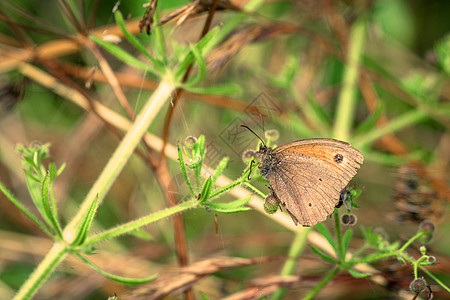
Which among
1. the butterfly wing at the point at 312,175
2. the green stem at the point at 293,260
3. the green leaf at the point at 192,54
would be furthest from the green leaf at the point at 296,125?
the butterfly wing at the point at 312,175

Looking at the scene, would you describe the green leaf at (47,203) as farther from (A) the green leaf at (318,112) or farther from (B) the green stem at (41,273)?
(A) the green leaf at (318,112)

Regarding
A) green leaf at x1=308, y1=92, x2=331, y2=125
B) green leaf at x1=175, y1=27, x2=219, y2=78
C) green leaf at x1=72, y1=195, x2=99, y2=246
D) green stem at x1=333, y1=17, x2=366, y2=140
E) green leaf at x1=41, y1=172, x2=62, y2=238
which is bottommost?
green leaf at x1=72, y1=195, x2=99, y2=246

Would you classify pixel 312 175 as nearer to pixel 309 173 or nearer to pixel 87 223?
pixel 309 173

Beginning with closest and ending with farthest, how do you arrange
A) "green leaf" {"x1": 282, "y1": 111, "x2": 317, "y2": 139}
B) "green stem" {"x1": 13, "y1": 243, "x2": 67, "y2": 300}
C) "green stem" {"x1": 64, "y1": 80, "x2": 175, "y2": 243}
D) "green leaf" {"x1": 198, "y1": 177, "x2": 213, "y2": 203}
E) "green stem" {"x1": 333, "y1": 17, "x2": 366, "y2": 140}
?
"green leaf" {"x1": 198, "y1": 177, "x2": 213, "y2": 203} → "green stem" {"x1": 13, "y1": 243, "x2": 67, "y2": 300} → "green stem" {"x1": 64, "y1": 80, "x2": 175, "y2": 243} → "green leaf" {"x1": 282, "y1": 111, "x2": 317, "y2": 139} → "green stem" {"x1": 333, "y1": 17, "x2": 366, "y2": 140}

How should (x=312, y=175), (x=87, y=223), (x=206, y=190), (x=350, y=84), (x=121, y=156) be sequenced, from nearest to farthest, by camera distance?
(x=206, y=190)
(x=87, y=223)
(x=312, y=175)
(x=121, y=156)
(x=350, y=84)

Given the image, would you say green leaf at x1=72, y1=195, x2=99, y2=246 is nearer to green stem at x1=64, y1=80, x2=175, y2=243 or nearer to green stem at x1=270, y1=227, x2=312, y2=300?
green stem at x1=64, y1=80, x2=175, y2=243

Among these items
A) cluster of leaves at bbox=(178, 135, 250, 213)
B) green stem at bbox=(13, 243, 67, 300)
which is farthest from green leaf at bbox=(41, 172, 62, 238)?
cluster of leaves at bbox=(178, 135, 250, 213)

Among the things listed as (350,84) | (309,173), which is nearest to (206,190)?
(309,173)
